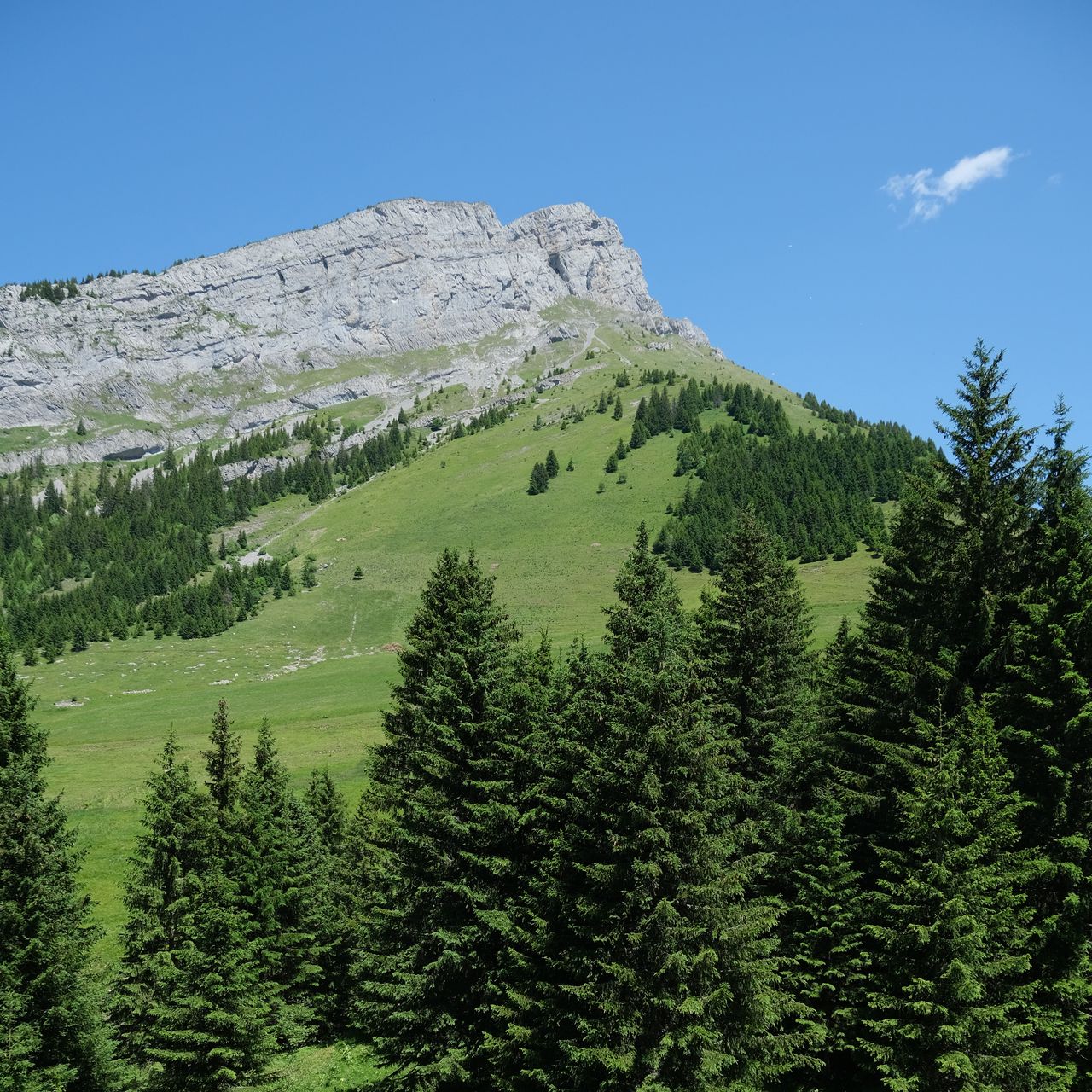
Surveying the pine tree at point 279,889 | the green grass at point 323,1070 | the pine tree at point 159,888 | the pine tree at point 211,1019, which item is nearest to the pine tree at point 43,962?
the pine tree at point 211,1019

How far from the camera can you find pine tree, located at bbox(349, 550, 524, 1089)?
21031 millimetres

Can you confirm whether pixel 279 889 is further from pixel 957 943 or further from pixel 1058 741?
pixel 1058 741

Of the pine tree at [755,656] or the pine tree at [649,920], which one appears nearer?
the pine tree at [649,920]

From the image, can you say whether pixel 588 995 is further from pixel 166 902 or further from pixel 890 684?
pixel 166 902

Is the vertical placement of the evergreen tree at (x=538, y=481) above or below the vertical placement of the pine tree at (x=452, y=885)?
above

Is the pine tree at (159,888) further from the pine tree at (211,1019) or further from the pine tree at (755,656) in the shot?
the pine tree at (755,656)

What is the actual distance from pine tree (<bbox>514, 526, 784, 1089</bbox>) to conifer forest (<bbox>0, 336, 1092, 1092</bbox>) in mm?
85

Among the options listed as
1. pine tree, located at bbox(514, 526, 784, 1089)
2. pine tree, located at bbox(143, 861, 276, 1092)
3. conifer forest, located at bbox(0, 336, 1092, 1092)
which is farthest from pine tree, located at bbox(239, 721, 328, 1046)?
pine tree, located at bbox(514, 526, 784, 1089)

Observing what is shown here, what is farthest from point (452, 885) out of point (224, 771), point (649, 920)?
point (224, 771)

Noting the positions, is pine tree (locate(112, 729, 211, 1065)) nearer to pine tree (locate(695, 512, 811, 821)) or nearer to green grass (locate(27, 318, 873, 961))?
green grass (locate(27, 318, 873, 961))

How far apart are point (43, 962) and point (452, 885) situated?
11.8 metres

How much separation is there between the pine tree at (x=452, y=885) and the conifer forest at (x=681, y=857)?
0.11 metres

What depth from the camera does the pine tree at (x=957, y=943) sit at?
1736cm

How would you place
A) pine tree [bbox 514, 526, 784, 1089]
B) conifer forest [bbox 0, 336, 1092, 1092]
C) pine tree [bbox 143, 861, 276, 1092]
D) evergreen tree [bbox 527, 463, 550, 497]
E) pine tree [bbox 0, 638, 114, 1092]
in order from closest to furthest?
pine tree [bbox 514, 526, 784, 1089], conifer forest [bbox 0, 336, 1092, 1092], pine tree [bbox 0, 638, 114, 1092], pine tree [bbox 143, 861, 276, 1092], evergreen tree [bbox 527, 463, 550, 497]
